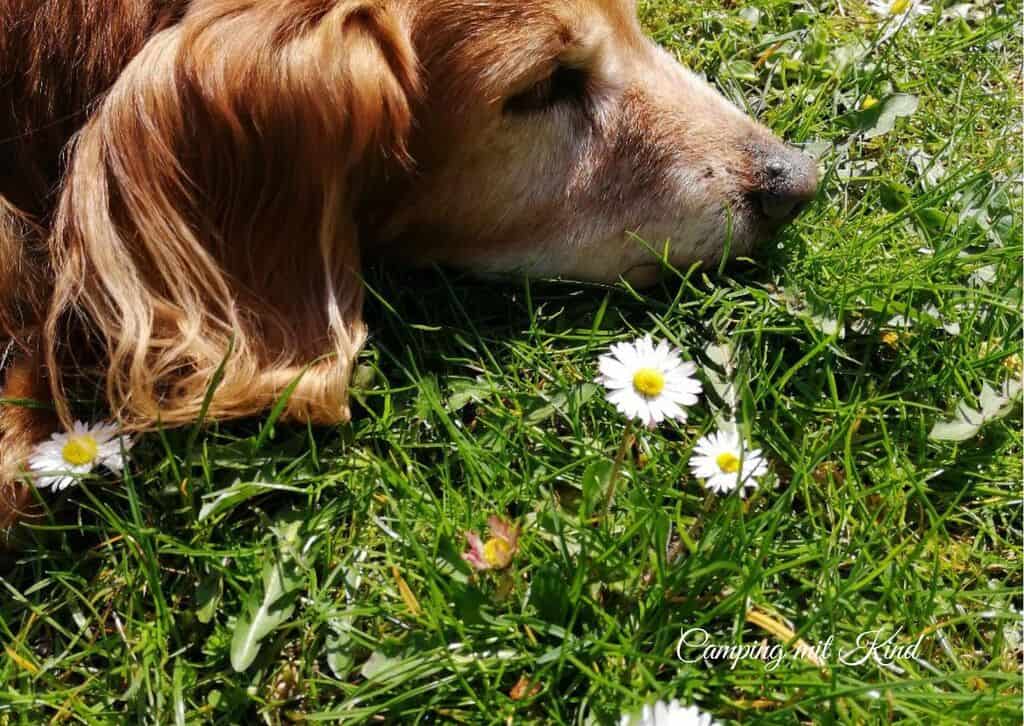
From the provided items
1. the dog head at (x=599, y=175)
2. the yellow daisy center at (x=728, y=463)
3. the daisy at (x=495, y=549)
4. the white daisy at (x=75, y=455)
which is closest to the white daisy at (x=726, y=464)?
the yellow daisy center at (x=728, y=463)

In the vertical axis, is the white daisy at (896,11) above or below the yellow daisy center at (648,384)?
above

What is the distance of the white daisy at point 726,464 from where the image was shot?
6.29 feet

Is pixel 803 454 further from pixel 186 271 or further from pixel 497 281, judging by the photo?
pixel 186 271

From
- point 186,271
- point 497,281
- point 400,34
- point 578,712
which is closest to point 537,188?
point 497,281

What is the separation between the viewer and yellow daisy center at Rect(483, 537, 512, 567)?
72.9 inches

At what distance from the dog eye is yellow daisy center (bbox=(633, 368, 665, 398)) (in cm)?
75

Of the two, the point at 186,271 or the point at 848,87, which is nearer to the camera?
the point at 186,271

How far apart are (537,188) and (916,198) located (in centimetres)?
114

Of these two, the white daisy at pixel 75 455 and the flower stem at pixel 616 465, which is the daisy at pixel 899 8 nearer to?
the flower stem at pixel 616 465

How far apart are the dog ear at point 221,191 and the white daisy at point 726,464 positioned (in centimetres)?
82

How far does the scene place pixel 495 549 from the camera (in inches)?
73.0

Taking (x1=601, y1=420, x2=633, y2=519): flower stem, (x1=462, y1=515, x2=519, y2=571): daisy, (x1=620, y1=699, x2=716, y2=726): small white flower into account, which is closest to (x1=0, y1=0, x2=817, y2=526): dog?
(x1=462, y1=515, x2=519, y2=571): daisy

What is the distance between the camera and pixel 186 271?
2.08m

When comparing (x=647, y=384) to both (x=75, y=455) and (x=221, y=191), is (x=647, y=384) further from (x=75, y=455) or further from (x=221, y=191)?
(x=75, y=455)
